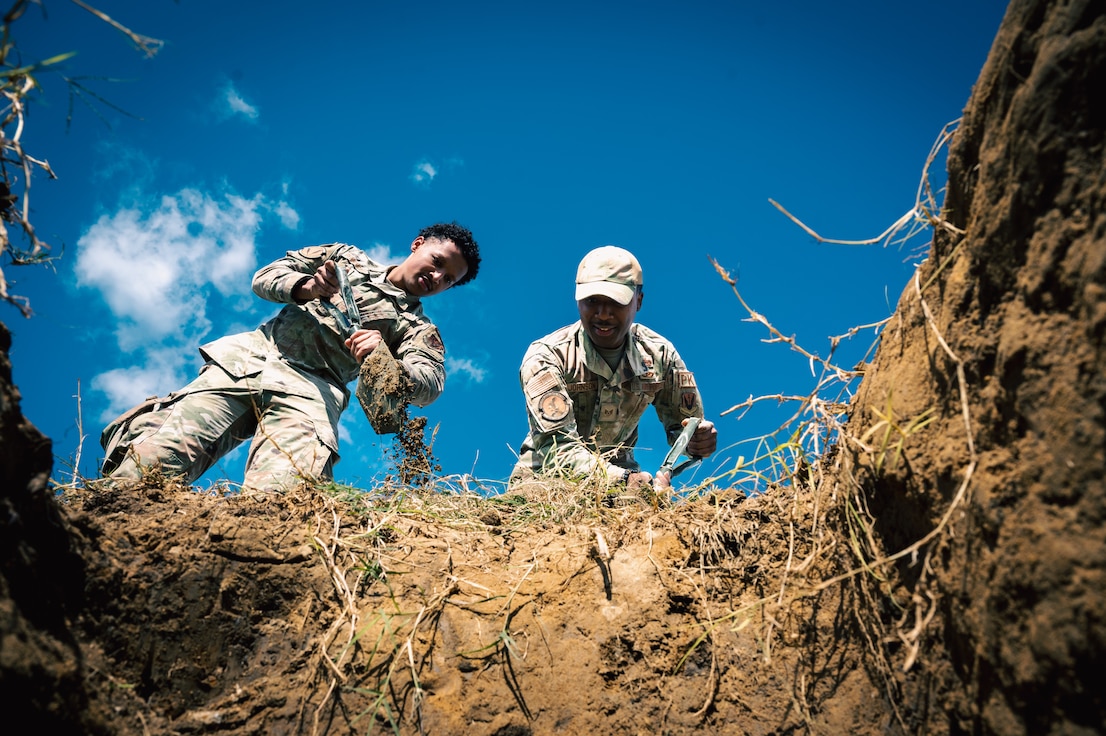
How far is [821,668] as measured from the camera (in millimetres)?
1732

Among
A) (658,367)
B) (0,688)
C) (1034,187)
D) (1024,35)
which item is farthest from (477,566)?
(658,367)

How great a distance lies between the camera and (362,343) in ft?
12.5

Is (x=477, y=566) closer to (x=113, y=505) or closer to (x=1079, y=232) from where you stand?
(x=113, y=505)

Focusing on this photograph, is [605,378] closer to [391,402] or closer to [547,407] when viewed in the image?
[547,407]

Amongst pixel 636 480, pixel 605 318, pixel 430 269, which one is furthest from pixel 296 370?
pixel 636 480

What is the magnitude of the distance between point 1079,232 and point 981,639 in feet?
2.48

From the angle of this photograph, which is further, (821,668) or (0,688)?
(821,668)

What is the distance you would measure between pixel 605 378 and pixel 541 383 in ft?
1.64

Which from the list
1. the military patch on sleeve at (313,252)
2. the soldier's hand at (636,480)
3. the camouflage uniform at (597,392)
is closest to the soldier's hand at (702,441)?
the camouflage uniform at (597,392)

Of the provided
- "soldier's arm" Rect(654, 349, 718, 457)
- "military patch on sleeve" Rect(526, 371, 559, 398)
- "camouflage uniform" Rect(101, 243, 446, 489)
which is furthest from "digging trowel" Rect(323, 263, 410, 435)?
"soldier's arm" Rect(654, 349, 718, 457)

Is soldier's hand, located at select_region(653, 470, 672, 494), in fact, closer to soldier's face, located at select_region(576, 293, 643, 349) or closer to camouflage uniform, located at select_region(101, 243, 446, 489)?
soldier's face, located at select_region(576, 293, 643, 349)

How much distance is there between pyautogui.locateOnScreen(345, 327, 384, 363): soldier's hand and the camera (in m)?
3.79

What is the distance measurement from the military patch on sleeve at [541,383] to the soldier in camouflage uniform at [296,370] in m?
0.52

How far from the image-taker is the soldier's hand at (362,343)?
3787mm
